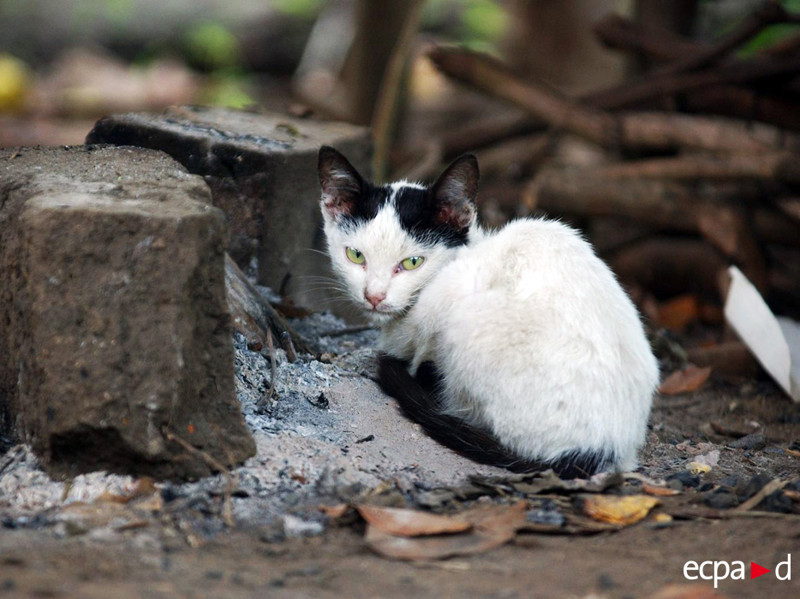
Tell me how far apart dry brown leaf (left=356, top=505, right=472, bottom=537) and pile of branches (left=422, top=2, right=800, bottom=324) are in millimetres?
3205

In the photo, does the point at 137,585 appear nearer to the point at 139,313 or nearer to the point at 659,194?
the point at 139,313

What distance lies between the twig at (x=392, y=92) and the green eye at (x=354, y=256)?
257 centimetres

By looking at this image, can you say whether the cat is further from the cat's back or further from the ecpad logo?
the ecpad logo

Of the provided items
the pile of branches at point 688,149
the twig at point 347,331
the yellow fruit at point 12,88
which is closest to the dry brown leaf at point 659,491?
the twig at point 347,331

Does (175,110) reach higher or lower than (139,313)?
higher

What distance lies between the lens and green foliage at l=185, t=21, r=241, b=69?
40.4 feet

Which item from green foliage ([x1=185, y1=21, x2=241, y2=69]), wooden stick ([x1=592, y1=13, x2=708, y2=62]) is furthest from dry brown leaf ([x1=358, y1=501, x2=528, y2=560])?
green foliage ([x1=185, y1=21, x2=241, y2=69])

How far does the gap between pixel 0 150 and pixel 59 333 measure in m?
1.19

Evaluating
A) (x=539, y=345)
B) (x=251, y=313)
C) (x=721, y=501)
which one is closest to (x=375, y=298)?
(x=251, y=313)

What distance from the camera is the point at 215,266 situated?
105 inches

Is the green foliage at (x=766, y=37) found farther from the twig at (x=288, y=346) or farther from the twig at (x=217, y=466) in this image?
the twig at (x=217, y=466)

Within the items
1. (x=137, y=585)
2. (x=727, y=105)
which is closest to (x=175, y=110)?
(x=137, y=585)

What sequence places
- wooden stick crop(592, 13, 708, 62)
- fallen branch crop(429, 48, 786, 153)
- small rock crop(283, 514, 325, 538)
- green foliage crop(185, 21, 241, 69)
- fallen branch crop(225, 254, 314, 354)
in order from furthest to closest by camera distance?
green foliage crop(185, 21, 241, 69) → wooden stick crop(592, 13, 708, 62) → fallen branch crop(429, 48, 786, 153) → fallen branch crop(225, 254, 314, 354) → small rock crop(283, 514, 325, 538)

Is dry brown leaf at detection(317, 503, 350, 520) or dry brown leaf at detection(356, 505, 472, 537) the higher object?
dry brown leaf at detection(356, 505, 472, 537)
